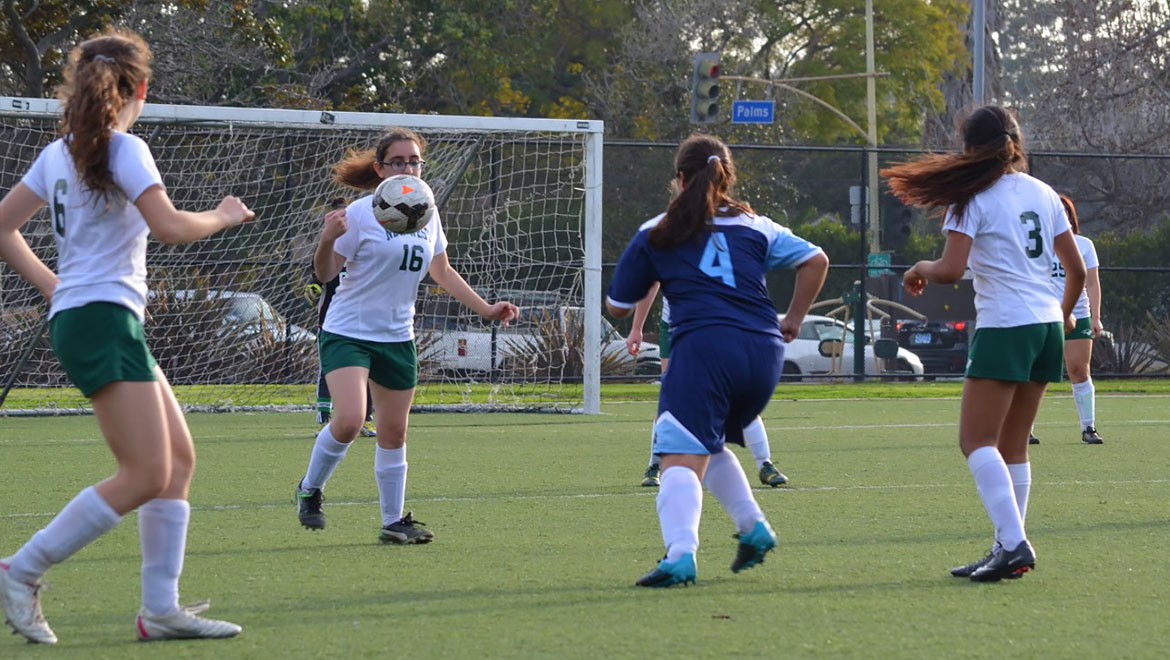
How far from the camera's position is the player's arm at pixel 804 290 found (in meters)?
5.74

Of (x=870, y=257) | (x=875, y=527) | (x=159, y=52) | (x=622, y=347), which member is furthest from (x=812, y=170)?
(x=875, y=527)

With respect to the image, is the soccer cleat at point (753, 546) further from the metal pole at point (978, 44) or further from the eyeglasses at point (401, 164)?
the metal pole at point (978, 44)

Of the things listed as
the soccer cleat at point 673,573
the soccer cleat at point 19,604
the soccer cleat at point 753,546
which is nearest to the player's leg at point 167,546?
the soccer cleat at point 19,604

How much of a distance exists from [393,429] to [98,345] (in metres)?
2.63

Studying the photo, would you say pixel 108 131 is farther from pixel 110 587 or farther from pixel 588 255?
pixel 588 255

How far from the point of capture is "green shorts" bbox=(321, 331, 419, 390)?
22.5 ft

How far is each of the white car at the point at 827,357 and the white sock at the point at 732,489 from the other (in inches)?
652

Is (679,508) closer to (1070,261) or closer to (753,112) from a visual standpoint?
(1070,261)

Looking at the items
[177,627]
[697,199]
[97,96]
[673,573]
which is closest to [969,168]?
[697,199]

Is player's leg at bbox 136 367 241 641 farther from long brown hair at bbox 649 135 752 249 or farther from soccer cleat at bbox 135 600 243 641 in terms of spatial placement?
long brown hair at bbox 649 135 752 249

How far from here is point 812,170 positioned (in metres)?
23.7

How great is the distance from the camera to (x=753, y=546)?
5723mm

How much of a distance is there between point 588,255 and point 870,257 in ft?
24.8

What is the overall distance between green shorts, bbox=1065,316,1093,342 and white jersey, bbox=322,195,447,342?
7.05m
